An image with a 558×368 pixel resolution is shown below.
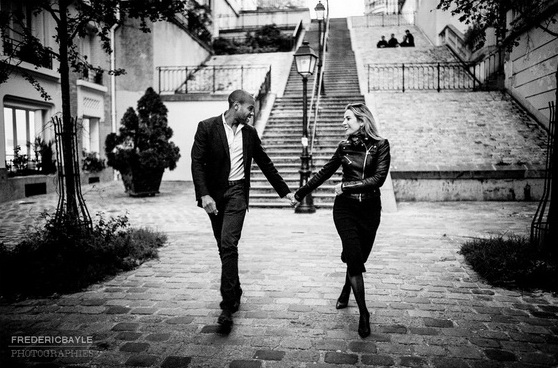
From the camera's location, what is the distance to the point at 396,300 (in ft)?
14.6

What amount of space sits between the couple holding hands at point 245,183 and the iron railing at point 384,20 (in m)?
35.0

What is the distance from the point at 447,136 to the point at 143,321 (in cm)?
1235

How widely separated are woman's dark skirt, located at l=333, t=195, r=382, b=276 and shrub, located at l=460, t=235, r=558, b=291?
1.99m

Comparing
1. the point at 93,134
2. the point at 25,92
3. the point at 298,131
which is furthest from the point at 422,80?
the point at 25,92

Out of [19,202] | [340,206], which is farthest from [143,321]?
[19,202]

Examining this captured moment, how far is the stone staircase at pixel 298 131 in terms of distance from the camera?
475 inches

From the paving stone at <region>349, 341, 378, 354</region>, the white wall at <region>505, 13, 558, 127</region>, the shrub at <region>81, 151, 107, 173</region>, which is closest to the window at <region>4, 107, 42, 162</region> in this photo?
the shrub at <region>81, 151, 107, 173</region>

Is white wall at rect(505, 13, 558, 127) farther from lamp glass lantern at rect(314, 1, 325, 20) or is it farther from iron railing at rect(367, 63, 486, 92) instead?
lamp glass lantern at rect(314, 1, 325, 20)

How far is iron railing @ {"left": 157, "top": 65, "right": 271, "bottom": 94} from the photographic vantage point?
1997 centimetres

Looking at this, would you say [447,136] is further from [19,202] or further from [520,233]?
[19,202]

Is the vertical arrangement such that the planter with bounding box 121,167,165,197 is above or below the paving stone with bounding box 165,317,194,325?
above

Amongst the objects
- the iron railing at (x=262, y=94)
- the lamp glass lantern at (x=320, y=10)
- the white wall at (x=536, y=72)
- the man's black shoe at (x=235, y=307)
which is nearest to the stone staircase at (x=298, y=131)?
the iron railing at (x=262, y=94)

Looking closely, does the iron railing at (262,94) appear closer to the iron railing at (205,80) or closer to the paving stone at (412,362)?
the iron railing at (205,80)

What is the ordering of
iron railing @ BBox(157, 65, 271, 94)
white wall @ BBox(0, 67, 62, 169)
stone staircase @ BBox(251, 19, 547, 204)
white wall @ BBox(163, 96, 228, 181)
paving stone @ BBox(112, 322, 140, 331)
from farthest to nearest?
iron railing @ BBox(157, 65, 271, 94), white wall @ BBox(163, 96, 228, 181), stone staircase @ BBox(251, 19, 547, 204), white wall @ BBox(0, 67, 62, 169), paving stone @ BBox(112, 322, 140, 331)
